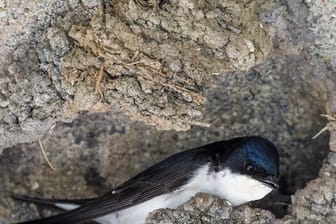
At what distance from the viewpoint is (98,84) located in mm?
2857

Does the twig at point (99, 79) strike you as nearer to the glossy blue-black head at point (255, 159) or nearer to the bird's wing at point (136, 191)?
the bird's wing at point (136, 191)

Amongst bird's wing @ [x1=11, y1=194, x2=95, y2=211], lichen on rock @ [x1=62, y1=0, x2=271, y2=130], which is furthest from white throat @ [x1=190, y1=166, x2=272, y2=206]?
bird's wing @ [x1=11, y1=194, x2=95, y2=211]

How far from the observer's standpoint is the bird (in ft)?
10.0

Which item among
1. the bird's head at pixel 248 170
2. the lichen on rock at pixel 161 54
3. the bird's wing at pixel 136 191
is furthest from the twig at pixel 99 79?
the bird's head at pixel 248 170

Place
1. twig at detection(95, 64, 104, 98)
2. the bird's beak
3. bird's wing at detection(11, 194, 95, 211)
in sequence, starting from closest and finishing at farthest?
twig at detection(95, 64, 104, 98), the bird's beak, bird's wing at detection(11, 194, 95, 211)

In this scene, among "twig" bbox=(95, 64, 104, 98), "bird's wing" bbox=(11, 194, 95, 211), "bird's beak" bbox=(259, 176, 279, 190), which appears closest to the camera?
"twig" bbox=(95, 64, 104, 98)

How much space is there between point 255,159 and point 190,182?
0.73 feet

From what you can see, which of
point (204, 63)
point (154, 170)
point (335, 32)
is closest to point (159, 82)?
point (204, 63)

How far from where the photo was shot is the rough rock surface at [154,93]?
2.88 meters

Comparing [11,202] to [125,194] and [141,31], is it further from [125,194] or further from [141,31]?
[141,31]

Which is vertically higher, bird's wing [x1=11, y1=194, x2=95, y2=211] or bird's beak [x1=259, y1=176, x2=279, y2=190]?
bird's wing [x1=11, y1=194, x2=95, y2=211]

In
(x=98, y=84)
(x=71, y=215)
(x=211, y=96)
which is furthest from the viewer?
(x=211, y=96)

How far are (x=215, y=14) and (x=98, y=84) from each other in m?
0.42

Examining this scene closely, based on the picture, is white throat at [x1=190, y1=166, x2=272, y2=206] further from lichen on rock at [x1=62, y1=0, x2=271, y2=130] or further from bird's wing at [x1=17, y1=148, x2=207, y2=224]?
lichen on rock at [x1=62, y1=0, x2=271, y2=130]
